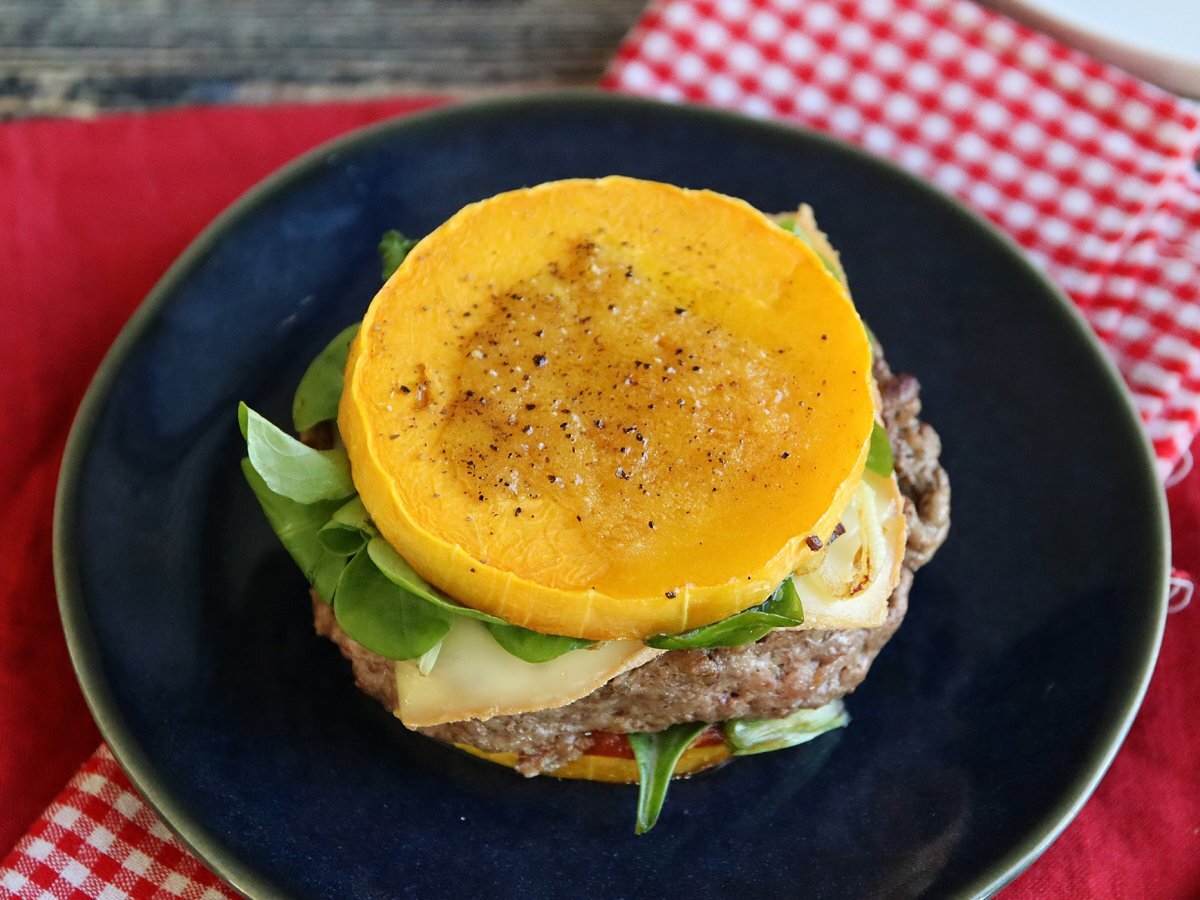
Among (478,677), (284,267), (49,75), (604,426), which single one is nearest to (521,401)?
(604,426)

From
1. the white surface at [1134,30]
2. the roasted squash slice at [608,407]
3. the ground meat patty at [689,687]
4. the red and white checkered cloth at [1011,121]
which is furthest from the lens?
the white surface at [1134,30]

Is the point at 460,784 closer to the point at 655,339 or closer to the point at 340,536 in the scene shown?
the point at 340,536

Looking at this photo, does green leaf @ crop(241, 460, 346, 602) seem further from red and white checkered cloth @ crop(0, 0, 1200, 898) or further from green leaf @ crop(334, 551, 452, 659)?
red and white checkered cloth @ crop(0, 0, 1200, 898)

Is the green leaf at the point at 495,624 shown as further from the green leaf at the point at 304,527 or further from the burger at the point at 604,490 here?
the green leaf at the point at 304,527

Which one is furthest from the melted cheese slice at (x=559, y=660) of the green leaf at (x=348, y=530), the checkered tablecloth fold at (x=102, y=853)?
the checkered tablecloth fold at (x=102, y=853)

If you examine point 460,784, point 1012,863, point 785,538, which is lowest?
point 460,784

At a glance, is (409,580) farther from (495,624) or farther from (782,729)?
(782,729)

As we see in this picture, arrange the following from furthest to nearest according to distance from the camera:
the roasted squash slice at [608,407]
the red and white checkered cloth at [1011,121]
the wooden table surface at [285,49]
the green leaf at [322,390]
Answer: the wooden table surface at [285,49]
the red and white checkered cloth at [1011,121]
the green leaf at [322,390]
the roasted squash slice at [608,407]

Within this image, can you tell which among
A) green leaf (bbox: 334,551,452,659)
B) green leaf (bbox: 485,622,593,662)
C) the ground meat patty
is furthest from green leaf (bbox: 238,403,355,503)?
green leaf (bbox: 485,622,593,662)
